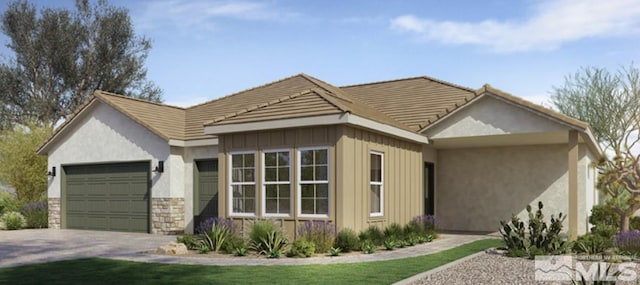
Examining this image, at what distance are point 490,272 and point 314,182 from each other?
4.85 meters

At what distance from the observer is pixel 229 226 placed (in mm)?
13633

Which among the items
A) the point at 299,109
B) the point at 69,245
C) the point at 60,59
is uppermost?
the point at 60,59

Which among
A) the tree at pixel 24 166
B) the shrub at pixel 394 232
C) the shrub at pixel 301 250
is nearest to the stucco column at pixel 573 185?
the shrub at pixel 394 232

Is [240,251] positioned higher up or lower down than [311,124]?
lower down

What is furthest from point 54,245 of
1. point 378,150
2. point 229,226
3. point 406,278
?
point 406,278

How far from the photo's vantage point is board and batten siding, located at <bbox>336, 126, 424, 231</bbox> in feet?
41.7

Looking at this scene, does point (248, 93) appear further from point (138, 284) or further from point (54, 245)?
point (138, 284)

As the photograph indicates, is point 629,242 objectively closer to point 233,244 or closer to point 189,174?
point 233,244

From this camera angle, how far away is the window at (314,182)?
13000 mm

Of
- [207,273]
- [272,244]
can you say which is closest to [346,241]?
[272,244]

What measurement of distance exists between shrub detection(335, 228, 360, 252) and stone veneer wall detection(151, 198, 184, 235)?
7.39 m

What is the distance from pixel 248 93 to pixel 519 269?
539 inches

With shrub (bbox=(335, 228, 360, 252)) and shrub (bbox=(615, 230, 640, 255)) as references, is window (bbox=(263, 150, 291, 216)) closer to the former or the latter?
shrub (bbox=(335, 228, 360, 252))

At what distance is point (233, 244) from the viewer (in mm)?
12383
